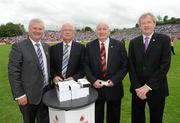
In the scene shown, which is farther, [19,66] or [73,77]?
[73,77]

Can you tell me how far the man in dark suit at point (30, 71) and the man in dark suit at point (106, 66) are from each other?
843 mm

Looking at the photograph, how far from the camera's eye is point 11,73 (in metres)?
4.59

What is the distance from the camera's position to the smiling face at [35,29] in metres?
4.71

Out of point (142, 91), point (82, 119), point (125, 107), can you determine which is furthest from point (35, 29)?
point (125, 107)

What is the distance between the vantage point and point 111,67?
16.7 feet

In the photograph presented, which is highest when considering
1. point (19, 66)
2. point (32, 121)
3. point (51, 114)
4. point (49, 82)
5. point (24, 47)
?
point (24, 47)

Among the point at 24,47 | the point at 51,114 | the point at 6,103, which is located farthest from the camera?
the point at 6,103

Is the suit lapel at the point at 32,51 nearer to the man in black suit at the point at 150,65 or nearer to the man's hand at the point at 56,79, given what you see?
the man's hand at the point at 56,79

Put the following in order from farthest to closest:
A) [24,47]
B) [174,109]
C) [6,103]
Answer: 1. [6,103]
2. [174,109]
3. [24,47]

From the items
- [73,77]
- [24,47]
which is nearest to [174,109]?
[73,77]

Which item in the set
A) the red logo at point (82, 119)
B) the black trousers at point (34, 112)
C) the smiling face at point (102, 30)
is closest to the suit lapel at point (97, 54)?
the smiling face at point (102, 30)

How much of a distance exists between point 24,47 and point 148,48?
7.14 feet

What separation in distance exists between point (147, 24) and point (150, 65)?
730mm

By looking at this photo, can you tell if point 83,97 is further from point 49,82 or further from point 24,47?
point 24,47
